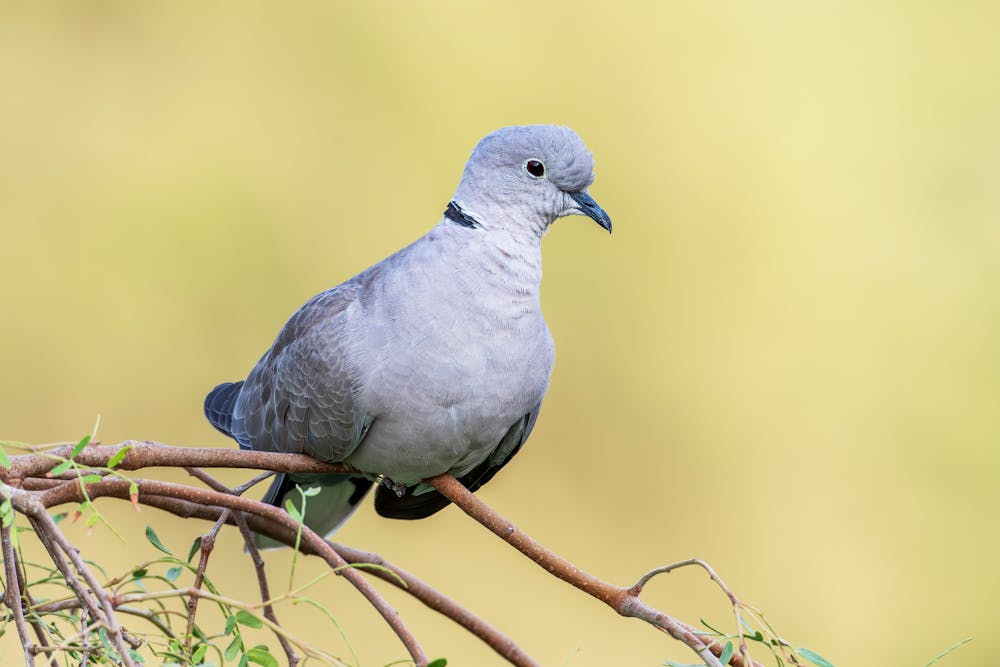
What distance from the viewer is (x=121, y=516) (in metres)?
4.59

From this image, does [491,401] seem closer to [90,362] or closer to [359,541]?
[359,541]

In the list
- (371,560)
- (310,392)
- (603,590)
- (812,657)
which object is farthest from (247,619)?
(310,392)

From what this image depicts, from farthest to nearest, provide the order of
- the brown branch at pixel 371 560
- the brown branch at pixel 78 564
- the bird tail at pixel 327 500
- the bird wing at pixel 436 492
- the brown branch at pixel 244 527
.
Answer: the bird tail at pixel 327 500 < the bird wing at pixel 436 492 < the brown branch at pixel 244 527 < the brown branch at pixel 371 560 < the brown branch at pixel 78 564

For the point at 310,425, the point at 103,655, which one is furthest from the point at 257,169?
the point at 103,655

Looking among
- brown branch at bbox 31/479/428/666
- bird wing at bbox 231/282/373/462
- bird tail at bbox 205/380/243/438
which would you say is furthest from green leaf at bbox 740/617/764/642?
bird tail at bbox 205/380/243/438

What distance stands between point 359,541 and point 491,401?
2495 millimetres

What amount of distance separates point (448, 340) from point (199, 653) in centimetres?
86

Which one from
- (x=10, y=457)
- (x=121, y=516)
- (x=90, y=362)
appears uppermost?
(x=10, y=457)

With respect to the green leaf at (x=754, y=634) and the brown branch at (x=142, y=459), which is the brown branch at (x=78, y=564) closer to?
the brown branch at (x=142, y=459)

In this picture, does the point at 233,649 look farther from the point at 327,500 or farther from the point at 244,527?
the point at 327,500

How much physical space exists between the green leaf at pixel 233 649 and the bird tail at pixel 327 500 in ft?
3.84

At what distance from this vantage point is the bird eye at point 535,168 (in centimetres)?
237

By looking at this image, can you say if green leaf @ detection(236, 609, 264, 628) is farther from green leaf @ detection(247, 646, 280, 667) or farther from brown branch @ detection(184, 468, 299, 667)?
brown branch @ detection(184, 468, 299, 667)

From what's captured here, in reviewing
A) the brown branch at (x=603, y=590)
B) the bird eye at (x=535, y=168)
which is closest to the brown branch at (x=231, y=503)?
the brown branch at (x=603, y=590)
